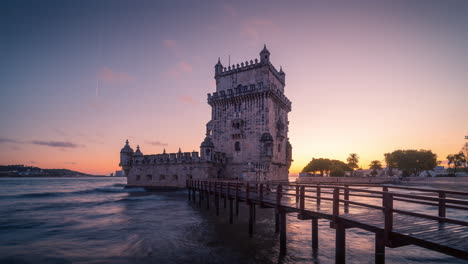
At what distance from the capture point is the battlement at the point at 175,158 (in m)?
36.9

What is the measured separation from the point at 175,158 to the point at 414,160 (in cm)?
7352

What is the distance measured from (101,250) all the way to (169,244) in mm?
3485

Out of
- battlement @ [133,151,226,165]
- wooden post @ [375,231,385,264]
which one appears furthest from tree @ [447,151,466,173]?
wooden post @ [375,231,385,264]

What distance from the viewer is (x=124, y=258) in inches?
482

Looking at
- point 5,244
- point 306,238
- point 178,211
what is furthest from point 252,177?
point 5,244

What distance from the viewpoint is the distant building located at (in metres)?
35.2

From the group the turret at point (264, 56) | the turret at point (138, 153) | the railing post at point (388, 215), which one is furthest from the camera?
the turret at point (138, 153)

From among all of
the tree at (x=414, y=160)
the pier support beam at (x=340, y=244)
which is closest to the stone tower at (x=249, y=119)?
the pier support beam at (x=340, y=244)

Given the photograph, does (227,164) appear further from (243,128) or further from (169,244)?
(169,244)

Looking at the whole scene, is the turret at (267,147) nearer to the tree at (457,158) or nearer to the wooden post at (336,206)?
the wooden post at (336,206)

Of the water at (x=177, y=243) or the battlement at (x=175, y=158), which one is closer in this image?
the water at (x=177, y=243)

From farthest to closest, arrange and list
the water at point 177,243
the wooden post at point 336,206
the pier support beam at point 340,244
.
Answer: the water at point 177,243 < the pier support beam at point 340,244 < the wooden post at point 336,206

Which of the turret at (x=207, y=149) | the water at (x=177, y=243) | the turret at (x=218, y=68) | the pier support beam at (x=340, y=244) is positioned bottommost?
the water at (x=177, y=243)

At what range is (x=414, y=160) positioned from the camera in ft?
255
